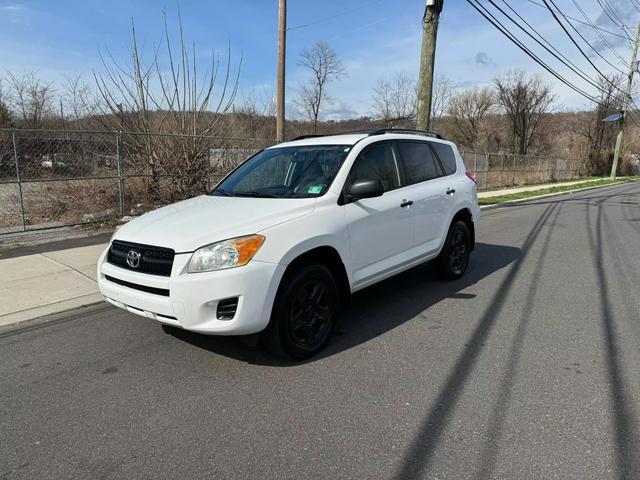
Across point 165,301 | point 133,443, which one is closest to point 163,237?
point 165,301

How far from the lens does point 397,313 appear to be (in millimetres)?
4859

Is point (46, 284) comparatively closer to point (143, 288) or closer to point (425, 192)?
point (143, 288)

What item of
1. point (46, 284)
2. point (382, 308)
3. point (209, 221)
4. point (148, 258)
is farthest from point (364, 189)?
point (46, 284)

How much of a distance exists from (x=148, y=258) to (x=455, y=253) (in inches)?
159

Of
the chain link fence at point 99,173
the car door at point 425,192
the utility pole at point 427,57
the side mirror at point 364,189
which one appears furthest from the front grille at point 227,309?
the utility pole at point 427,57

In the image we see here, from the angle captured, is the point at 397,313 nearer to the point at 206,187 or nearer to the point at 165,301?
the point at 165,301

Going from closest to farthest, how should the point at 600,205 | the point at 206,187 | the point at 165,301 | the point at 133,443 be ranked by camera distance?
the point at 133,443
the point at 165,301
the point at 206,187
the point at 600,205

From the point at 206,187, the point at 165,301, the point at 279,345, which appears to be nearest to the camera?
the point at 165,301

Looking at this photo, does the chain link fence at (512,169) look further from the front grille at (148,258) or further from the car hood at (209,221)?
the front grille at (148,258)

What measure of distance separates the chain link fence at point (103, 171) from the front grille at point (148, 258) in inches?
249

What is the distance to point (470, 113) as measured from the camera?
51.8 m

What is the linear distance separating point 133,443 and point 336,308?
6.34 ft

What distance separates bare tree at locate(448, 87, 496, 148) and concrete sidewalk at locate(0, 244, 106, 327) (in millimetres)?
50056

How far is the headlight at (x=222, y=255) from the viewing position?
3.28 metres
